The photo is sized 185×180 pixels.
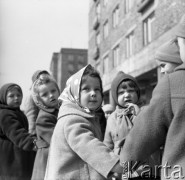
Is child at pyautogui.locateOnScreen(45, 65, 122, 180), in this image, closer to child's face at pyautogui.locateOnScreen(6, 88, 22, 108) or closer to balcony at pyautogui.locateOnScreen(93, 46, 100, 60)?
child's face at pyautogui.locateOnScreen(6, 88, 22, 108)

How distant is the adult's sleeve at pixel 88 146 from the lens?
5.51ft

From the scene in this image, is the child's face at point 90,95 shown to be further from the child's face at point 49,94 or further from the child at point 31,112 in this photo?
the child at point 31,112

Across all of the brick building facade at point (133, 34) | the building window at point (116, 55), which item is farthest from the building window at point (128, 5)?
the building window at point (116, 55)

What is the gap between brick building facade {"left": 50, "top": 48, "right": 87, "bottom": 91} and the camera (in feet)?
214

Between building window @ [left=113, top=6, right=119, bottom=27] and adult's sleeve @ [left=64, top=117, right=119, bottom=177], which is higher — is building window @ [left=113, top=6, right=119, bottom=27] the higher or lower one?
the higher one

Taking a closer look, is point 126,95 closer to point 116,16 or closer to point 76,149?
point 76,149

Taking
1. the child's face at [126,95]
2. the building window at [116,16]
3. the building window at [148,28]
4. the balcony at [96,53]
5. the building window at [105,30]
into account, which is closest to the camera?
the child's face at [126,95]

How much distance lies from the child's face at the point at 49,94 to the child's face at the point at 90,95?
112 centimetres

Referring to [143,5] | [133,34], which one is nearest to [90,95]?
[143,5]

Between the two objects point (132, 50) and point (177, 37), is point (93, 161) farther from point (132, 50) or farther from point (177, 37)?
point (132, 50)

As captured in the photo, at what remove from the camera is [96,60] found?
74.2ft

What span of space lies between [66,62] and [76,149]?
66413mm

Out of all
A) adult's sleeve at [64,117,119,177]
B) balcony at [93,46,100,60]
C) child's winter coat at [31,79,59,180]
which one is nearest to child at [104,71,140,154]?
child's winter coat at [31,79,59,180]

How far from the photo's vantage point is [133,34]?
14.4 metres
